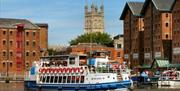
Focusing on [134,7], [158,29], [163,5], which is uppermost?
[134,7]

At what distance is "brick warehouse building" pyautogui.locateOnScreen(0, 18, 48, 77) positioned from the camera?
151750 mm

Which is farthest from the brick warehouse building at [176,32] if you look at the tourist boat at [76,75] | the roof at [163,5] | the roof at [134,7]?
the tourist boat at [76,75]

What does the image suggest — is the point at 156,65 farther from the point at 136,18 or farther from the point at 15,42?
the point at 15,42

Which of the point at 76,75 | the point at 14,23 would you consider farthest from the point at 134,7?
the point at 76,75

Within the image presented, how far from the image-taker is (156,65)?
142250 mm

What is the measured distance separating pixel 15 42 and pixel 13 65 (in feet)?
20.2

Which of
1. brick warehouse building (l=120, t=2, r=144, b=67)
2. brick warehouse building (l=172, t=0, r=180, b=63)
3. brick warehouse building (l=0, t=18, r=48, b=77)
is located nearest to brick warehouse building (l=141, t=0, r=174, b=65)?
brick warehouse building (l=172, t=0, r=180, b=63)

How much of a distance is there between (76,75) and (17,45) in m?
78.9

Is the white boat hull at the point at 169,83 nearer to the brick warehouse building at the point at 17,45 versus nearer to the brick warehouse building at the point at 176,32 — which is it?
the brick warehouse building at the point at 176,32

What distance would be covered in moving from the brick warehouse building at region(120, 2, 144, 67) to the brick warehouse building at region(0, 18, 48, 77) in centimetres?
2572

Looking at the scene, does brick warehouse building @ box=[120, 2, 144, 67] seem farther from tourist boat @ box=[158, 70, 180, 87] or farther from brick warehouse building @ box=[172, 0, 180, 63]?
tourist boat @ box=[158, 70, 180, 87]

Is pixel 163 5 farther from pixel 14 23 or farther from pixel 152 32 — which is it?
pixel 14 23

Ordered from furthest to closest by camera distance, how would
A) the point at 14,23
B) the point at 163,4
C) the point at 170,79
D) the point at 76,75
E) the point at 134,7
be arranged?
the point at 134,7 < the point at 14,23 < the point at 163,4 < the point at 170,79 < the point at 76,75

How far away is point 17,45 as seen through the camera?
154 metres
